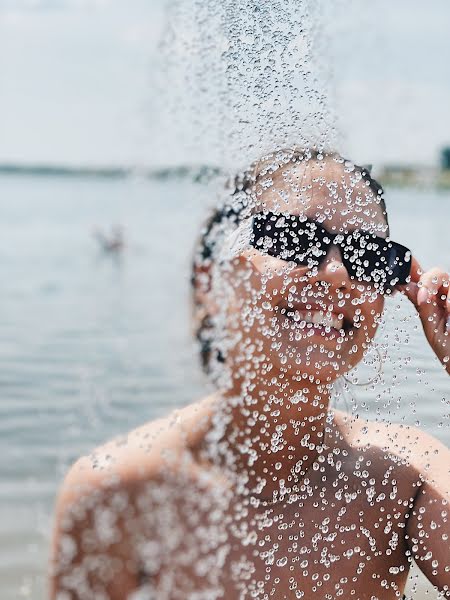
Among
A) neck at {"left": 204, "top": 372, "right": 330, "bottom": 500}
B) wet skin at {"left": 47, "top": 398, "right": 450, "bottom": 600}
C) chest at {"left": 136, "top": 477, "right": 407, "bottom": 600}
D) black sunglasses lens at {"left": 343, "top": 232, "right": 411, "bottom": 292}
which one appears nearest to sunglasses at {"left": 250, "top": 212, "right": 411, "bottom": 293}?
black sunglasses lens at {"left": 343, "top": 232, "right": 411, "bottom": 292}

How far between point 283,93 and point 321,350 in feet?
2.58

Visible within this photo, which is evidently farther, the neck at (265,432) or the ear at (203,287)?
the ear at (203,287)

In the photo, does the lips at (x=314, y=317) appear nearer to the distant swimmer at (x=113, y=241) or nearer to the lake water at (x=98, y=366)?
the lake water at (x=98, y=366)

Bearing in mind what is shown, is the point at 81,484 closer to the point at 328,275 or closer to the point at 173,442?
the point at 173,442

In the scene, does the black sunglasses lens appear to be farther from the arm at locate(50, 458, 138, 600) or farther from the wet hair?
the arm at locate(50, 458, 138, 600)

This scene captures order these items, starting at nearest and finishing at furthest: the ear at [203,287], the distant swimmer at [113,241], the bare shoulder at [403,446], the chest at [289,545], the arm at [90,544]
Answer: the arm at [90,544]
the chest at [289,545]
the bare shoulder at [403,446]
the ear at [203,287]
the distant swimmer at [113,241]

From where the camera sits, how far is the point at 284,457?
101 inches

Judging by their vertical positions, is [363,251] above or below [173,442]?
above


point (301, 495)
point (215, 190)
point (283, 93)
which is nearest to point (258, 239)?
point (283, 93)

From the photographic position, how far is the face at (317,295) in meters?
2.35

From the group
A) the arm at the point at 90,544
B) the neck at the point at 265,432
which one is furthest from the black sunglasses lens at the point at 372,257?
the arm at the point at 90,544

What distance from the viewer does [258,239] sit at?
2416 millimetres

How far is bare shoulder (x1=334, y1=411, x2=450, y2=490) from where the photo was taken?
102 inches

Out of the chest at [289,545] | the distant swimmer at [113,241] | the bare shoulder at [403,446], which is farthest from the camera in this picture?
the distant swimmer at [113,241]
